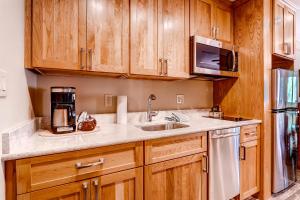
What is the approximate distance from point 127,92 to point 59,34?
2.76 feet

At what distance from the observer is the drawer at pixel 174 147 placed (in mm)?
1251

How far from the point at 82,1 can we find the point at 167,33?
78cm

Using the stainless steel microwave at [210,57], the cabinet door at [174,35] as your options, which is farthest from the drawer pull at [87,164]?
the stainless steel microwave at [210,57]

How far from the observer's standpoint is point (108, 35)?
1393 mm

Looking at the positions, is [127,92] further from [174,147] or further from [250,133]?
[250,133]

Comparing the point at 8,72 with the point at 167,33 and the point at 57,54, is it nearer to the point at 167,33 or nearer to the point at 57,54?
the point at 57,54

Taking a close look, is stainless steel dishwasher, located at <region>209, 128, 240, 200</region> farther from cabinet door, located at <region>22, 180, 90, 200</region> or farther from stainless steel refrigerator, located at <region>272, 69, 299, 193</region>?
cabinet door, located at <region>22, 180, 90, 200</region>

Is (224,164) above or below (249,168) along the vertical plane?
above

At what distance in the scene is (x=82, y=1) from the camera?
1.29 meters

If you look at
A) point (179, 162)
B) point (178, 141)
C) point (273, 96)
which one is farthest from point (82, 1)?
point (273, 96)

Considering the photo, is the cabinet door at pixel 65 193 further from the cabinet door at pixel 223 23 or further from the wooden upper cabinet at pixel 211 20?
the cabinet door at pixel 223 23

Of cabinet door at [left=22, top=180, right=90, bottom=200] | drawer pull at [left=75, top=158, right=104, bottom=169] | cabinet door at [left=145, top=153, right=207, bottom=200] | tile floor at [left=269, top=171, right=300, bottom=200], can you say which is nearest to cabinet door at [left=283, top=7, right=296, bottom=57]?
tile floor at [left=269, top=171, right=300, bottom=200]

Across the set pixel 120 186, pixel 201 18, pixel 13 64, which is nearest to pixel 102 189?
pixel 120 186

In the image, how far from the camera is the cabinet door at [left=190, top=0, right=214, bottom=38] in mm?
1865
